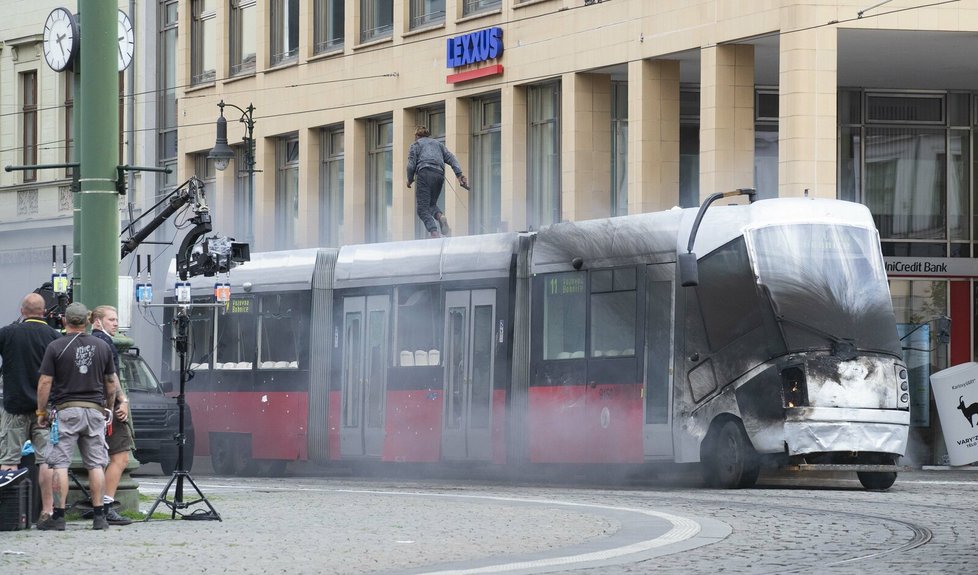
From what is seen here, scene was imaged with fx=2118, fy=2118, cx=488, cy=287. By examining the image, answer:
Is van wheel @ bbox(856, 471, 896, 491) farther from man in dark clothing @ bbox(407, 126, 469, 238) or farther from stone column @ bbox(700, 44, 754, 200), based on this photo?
stone column @ bbox(700, 44, 754, 200)

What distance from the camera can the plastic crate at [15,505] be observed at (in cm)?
1567

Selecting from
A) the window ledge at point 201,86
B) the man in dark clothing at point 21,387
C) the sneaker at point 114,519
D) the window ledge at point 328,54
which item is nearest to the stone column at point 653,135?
the window ledge at point 328,54

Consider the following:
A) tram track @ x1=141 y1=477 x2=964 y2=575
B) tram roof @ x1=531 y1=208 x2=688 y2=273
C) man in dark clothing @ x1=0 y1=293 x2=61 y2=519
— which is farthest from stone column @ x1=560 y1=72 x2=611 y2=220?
man in dark clothing @ x1=0 y1=293 x2=61 y2=519

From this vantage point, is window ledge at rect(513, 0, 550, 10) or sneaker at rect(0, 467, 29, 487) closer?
sneaker at rect(0, 467, 29, 487)

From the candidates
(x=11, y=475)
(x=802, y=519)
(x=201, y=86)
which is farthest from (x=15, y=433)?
(x=201, y=86)

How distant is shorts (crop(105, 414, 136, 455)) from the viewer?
16422 millimetres

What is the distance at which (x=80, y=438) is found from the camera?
15836 millimetres

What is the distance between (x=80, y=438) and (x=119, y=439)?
660 mm

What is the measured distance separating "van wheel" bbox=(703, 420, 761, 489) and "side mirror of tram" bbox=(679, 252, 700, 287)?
156 centimetres

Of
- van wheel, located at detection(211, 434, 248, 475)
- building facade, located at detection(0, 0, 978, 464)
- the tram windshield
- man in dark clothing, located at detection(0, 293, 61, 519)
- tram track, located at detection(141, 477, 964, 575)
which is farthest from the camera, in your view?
building facade, located at detection(0, 0, 978, 464)

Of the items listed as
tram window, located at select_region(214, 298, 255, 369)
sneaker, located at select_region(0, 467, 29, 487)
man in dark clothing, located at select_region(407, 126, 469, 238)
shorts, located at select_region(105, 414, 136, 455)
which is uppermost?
man in dark clothing, located at select_region(407, 126, 469, 238)

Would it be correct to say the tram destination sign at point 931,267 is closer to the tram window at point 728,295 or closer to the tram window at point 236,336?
the tram window at point 236,336

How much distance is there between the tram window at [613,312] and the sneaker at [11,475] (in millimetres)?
9248

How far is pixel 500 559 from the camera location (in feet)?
44.1
